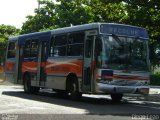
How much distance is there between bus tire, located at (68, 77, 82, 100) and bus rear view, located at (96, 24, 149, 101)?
1.92 meters

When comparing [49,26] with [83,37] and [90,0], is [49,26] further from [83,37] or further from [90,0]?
[83,37]

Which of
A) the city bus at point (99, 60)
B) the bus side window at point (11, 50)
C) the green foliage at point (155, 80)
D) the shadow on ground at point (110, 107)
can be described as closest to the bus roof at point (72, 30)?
the city bus at point (99, 60)

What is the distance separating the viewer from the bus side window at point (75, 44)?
1978 cm

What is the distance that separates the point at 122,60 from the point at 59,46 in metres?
4.13

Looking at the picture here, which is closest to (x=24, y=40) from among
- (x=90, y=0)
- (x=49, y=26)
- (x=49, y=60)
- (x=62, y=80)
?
(x=49, y=60)

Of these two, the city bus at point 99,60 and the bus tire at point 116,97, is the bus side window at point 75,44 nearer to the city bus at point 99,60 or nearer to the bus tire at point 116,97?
the city bus at point 99,60

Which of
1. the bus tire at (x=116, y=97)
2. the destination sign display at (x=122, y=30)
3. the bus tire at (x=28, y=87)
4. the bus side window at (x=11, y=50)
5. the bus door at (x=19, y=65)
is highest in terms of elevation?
the destination sign display at (x=122, y=30)

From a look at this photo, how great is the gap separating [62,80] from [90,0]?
39.7 feet

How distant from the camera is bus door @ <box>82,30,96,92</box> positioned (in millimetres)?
18703

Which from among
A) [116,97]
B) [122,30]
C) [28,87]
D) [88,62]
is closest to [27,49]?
[28,87]

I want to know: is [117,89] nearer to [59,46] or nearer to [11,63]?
[59,46]

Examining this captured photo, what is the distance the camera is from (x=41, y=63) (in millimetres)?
23594

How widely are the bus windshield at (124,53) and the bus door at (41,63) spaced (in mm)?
5532

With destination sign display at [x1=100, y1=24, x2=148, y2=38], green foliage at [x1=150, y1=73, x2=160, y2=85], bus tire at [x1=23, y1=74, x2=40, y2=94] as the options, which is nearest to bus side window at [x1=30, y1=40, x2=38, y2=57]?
bus tire at [x1=23, y1=74, x2=40, y2=94]
